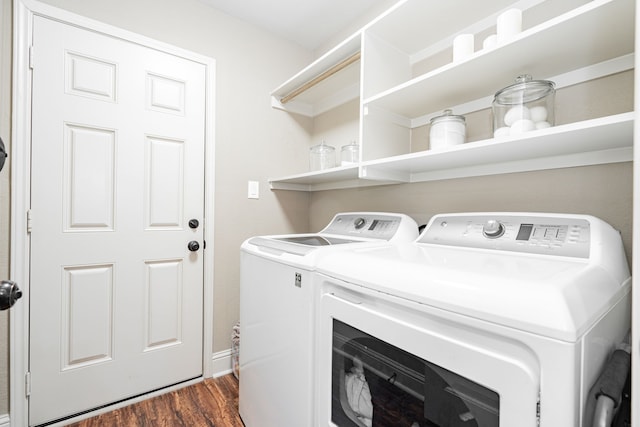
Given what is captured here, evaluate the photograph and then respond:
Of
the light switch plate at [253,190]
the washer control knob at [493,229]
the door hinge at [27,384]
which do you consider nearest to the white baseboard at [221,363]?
the door hinge at [27,384]

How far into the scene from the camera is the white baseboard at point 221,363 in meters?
1.97

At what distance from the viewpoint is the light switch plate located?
2121mm

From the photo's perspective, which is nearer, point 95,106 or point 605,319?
point 605,319

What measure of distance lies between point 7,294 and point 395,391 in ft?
3.34

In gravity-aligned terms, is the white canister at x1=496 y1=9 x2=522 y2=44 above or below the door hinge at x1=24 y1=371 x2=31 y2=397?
above

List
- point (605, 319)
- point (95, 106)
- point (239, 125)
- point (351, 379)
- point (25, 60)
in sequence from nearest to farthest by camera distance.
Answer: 1. point (605, 319)
2. point (351, 379)
3. point (25, 60)
4. point (95, 106)
5. point (239, 125)

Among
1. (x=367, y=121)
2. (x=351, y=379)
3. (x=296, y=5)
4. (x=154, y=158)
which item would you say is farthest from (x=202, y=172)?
(x=351, y=379)

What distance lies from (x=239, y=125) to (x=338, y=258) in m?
1.49

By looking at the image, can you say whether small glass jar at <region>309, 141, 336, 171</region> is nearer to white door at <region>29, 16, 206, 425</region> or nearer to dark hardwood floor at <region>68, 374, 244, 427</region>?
white door at <region>29, 16, 206, 425</region>

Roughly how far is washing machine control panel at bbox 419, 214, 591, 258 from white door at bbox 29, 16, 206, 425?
4.85 ft

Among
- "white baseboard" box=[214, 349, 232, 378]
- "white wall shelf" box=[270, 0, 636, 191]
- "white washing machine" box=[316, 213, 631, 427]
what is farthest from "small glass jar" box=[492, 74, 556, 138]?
"white baseboard" box=[214, 349, 232, 378]

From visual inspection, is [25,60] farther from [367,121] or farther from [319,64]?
[367,121]

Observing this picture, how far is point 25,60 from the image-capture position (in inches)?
55.8

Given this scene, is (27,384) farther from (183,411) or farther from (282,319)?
(282,319)
